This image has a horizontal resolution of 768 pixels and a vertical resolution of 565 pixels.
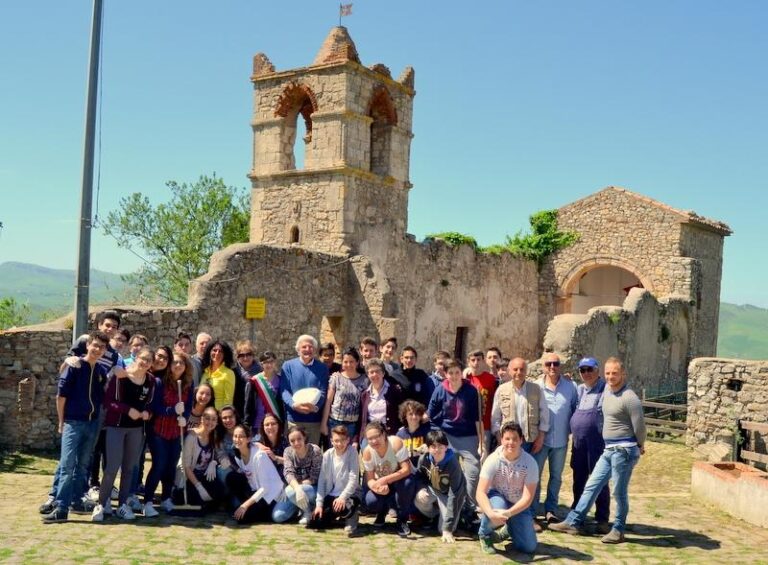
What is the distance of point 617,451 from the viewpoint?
25.1 feet

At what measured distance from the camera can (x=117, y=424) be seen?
298 inches

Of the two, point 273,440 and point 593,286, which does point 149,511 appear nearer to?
point 273,440

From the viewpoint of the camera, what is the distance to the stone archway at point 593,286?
25312mm

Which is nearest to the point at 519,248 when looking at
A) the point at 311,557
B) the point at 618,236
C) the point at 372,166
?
the point at 618,236

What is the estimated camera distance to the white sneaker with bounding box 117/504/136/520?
295 inches

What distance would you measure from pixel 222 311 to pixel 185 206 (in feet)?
62.8

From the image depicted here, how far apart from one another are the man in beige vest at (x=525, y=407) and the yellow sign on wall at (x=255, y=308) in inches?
267

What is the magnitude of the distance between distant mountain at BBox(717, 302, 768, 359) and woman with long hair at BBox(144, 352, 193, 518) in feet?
422

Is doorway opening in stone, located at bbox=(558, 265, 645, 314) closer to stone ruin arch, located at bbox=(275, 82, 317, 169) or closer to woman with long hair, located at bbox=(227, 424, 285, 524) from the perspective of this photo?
stone ruin arch, located at bbox=(275, 82, 317, 169)

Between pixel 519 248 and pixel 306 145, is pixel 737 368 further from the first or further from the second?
pixel 519 248

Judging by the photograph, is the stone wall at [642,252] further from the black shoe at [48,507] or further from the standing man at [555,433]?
the black shoe at [48,507]

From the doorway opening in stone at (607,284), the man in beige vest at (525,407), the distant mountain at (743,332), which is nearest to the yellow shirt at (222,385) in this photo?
the man in beige vest at (525,407)

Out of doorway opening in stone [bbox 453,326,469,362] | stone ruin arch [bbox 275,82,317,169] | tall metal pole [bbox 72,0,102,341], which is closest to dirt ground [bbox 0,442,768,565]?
tall metal pole [bbox 72,0,102,341]

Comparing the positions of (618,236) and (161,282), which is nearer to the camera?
(618,236)
